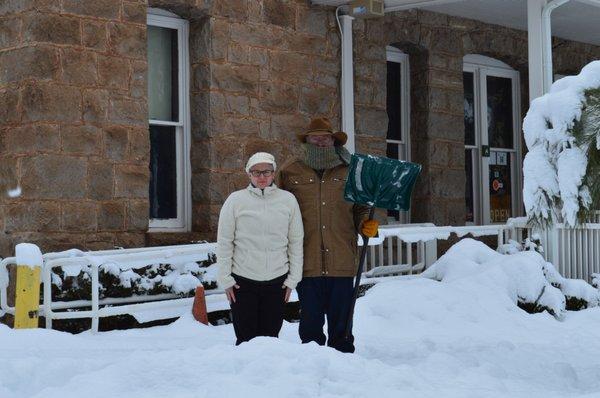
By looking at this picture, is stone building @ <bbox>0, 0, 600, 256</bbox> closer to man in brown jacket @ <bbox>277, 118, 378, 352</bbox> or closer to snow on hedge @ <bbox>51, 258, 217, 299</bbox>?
snow on hedge @ <bbox>51, 258, 217, 299</bbox>

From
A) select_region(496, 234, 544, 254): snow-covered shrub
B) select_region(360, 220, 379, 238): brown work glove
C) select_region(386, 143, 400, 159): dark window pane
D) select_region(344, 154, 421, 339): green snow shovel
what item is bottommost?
select_region(496, 234, 544, 254): snow-covered shrub

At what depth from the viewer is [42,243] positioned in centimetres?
933

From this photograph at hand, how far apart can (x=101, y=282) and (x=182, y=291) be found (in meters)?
0.76

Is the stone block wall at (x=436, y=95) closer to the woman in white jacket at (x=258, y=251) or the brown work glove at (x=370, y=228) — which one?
the brown work glove at (x=370, y=228)

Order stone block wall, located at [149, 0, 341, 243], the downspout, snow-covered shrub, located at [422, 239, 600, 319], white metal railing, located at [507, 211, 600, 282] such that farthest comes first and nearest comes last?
1. the downspout
2. white metal railing, located at [507, 211, 600, 282]
3. stone block wall, located at [149, 0, 341, 243]
4. snow-covered shrub, located at [422, 239, 600, 319]

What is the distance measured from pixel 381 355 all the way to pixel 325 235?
159cm

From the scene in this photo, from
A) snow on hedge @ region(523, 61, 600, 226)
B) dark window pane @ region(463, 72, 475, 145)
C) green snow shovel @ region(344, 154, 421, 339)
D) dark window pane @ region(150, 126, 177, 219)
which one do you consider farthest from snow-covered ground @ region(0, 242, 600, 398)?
dark window pane @ region(463, 72, 475, 145)

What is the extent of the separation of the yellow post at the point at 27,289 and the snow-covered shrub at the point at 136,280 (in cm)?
87

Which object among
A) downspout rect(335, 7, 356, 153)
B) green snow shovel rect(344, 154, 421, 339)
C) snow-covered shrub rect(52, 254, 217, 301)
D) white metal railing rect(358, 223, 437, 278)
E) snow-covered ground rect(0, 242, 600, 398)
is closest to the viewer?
snow-covered ground rect(0, 242, 600, 398)

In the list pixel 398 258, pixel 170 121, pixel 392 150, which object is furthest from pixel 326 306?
pixel 392 150

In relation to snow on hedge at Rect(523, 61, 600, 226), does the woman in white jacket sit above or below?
below

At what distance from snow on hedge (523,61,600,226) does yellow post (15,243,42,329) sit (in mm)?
3904

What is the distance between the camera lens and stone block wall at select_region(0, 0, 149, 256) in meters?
9.41

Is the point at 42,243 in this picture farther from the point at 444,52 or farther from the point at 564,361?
the point at 444,52
